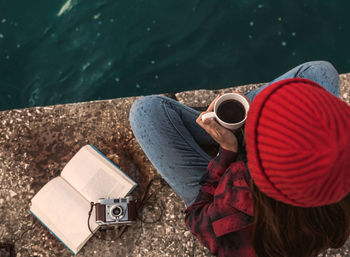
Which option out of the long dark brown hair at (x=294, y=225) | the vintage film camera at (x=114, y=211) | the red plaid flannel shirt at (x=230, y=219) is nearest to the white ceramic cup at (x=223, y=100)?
the red plaid flannel shirt at (x=230, y=219)

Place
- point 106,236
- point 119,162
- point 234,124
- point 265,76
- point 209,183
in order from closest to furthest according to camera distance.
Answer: point 234,124, point 209,183, point 106,236, point 119,162, point 265,76

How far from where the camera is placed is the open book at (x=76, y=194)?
1.86 meters

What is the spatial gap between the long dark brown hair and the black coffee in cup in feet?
1.32

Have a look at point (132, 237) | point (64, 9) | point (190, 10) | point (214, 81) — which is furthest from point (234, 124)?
point (64, 9)

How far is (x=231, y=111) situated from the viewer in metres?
1.36

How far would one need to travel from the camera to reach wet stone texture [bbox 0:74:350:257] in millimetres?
1932

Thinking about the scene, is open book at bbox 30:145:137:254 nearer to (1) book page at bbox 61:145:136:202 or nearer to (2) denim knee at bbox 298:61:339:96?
(1) book page at bbox 61:145:136:202

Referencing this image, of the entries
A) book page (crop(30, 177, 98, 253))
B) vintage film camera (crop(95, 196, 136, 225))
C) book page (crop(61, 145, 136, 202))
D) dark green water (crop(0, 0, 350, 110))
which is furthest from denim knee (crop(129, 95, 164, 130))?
dark green water (crop(0, 0, 350, 110))

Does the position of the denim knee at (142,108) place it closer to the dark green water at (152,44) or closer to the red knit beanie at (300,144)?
the red knit beanie at (300,144)

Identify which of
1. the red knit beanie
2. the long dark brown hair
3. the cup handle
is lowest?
the long dark brown hair

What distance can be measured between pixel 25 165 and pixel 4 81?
1.61 m

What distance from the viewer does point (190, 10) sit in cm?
327

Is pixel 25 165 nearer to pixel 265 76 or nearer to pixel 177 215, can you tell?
pixel 177 215

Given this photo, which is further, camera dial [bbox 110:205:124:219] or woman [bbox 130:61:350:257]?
camera dial [bbox 110:205:124:219]
